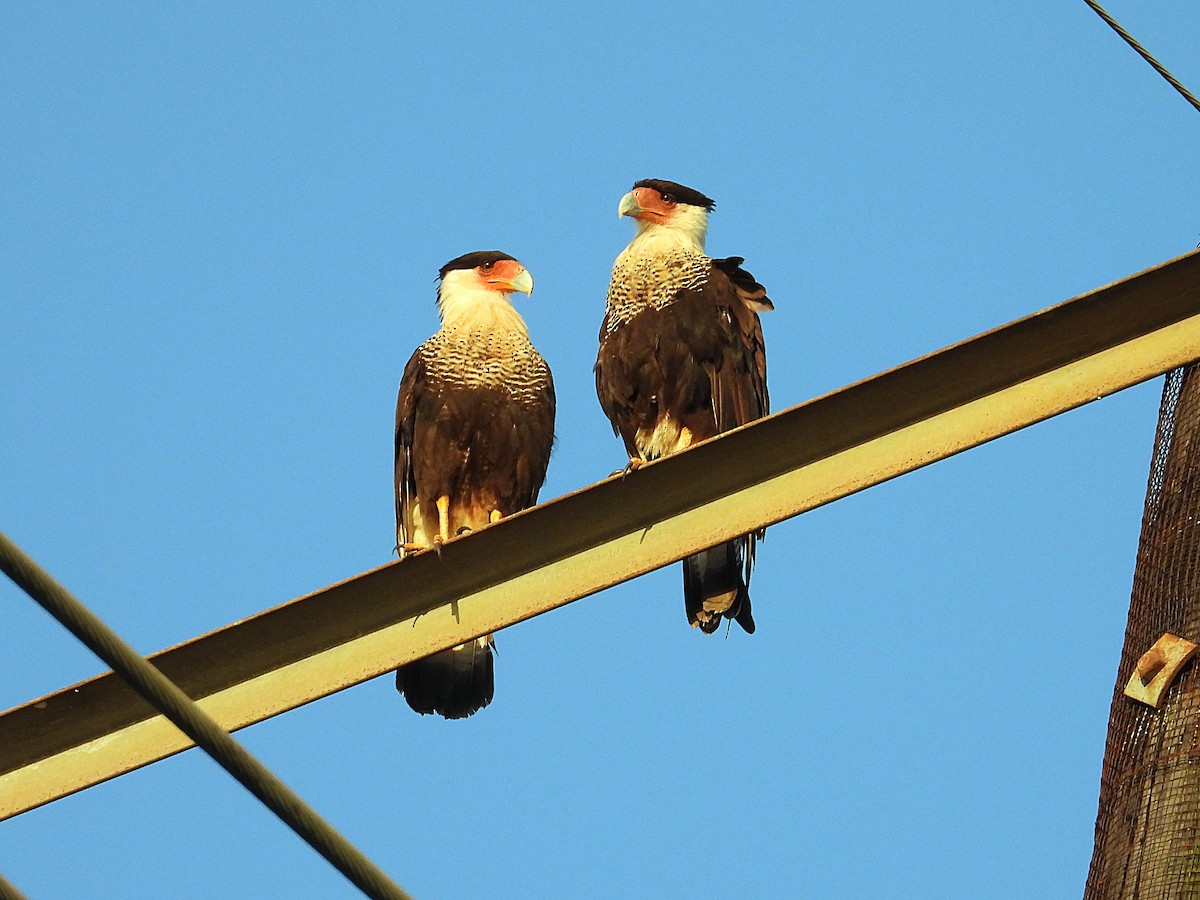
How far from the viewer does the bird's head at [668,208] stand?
283 inches

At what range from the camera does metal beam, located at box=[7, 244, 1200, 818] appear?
3.38 meters

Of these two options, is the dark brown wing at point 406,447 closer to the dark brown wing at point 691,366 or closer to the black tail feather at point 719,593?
the dark brown wing at point 691,366

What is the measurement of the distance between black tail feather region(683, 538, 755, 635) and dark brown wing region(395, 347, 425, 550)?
1264 mm

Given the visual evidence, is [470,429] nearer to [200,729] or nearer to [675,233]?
[675,233]

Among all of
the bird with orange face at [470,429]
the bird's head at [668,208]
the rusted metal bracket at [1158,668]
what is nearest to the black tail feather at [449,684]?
the bird with orange face at [470,429]

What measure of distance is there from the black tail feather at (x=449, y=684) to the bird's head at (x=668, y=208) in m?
2.08

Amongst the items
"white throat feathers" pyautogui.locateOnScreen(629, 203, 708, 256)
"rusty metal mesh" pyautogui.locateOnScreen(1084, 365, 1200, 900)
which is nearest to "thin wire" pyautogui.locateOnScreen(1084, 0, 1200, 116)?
"rusty metal mesh" pyautogui.locateOnScreen(1084, 365, 1200, 900)

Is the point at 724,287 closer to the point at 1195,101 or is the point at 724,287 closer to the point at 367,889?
the point at 1195,101

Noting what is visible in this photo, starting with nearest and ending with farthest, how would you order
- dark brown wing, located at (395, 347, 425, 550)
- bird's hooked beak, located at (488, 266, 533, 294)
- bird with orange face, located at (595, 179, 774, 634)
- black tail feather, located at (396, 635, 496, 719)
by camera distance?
black tail feather, located at (396, 635, 496, 719), bird with orange face, located at (595, 179, 774, 634), dark brown wing, located at (395, 347, 425, 550), bird's hooked beak, located at (488, 266, 533, 294)

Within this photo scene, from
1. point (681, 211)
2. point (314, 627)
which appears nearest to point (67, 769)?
point (314, 627)

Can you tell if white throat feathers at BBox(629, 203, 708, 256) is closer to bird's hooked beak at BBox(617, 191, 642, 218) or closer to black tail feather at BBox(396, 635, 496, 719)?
bird's hooked beak at BBox(617, 191, 642, 218)

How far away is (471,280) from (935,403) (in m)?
4.15

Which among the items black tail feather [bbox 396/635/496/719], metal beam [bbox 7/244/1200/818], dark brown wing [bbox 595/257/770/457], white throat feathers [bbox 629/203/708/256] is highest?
white throat feathers [bbox 629/203/708/256]

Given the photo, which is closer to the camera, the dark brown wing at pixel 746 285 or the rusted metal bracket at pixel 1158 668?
the rusted metal bracket at pixel 1158 668
